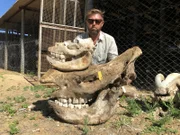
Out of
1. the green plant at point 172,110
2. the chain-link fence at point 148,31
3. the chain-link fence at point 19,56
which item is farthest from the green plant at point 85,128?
the chain-link fence at point 19,56

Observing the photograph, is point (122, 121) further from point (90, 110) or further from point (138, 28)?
point (138, 28)

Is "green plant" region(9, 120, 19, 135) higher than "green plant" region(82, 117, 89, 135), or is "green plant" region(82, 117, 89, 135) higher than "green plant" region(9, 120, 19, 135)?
"green plant" region(82, 117, 89, 135)

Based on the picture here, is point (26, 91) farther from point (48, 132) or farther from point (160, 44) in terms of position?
point (160, 44)

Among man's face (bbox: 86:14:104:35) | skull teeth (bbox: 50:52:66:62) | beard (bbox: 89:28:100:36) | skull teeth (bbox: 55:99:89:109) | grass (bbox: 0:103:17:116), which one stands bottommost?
grass (bbox: 0:103:17:116)

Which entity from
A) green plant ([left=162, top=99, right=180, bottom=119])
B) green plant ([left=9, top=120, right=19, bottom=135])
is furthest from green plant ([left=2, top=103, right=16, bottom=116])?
green plant ([left=162, top=99, right=180, bottom=119])

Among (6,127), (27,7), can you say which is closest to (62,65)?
(6,127)

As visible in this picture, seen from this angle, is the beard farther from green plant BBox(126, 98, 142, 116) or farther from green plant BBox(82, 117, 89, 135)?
green plant BBox(82, 117, 89, 135)

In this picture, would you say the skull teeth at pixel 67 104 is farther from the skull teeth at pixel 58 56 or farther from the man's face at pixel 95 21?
the man's face at pixel 95 21

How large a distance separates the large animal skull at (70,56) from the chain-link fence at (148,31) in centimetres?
323

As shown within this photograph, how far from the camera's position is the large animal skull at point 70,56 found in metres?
3.27

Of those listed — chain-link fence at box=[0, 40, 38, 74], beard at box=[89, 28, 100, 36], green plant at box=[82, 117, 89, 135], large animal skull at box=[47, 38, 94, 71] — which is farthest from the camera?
chain-link fence at box=[0, 40, 38, 74]

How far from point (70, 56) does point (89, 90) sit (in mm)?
475

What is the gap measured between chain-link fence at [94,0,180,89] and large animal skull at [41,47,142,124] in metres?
3.06

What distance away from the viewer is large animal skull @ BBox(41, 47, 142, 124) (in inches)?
126
